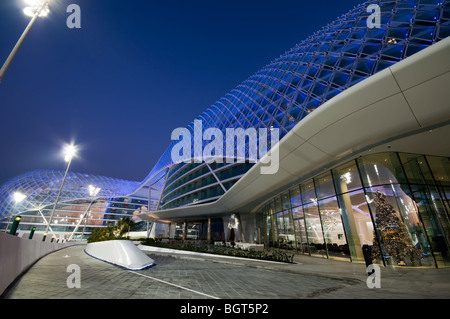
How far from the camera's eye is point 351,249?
12.9 meters

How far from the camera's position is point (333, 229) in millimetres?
14242

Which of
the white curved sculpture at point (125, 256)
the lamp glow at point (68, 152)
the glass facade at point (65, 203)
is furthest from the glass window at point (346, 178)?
the glass facade at point (65, 203)

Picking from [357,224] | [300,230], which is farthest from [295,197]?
[357,224]

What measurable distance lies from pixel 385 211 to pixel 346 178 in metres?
3.02

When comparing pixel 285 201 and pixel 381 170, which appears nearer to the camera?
pixel 381 170

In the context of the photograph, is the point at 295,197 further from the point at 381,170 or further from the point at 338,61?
the point at 338,61

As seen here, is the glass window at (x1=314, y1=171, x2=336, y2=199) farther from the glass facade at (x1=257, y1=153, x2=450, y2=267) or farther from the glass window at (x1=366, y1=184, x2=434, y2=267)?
the glass window at (x1=366, y1=184, x2=434, y2=267)

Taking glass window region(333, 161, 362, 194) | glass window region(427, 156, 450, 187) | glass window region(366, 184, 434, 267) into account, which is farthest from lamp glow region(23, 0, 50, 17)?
glass window region(427, 156, 450, 187)

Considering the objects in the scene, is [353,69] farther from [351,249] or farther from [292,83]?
[351,249]

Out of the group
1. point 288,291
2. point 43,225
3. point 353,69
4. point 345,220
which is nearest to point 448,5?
point 353,69

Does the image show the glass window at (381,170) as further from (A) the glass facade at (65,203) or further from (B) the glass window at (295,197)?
(A) the glass facade at (65,203)

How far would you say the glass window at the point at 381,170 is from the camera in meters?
11.9

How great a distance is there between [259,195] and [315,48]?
17.4 meters
